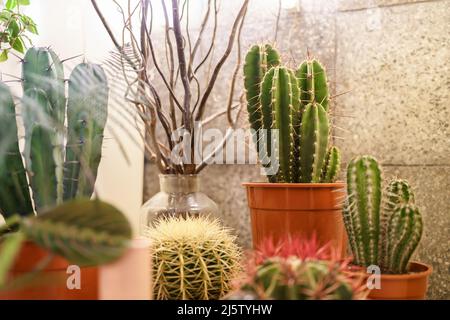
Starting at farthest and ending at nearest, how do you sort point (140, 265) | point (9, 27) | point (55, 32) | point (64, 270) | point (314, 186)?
point (55, 32)
point (9, 27)
point (314, 186)
point (64, 270)
point (140, 265)

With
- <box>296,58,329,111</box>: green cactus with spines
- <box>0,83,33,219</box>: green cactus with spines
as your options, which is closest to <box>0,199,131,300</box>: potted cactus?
<box>0,83,33,219</box>: green cactus with spines

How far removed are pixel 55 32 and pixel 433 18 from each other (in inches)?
42.5

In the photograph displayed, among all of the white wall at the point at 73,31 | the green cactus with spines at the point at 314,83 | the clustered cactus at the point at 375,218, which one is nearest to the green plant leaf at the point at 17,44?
the white wall at the point at 73,31

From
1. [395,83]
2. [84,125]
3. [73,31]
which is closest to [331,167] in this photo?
[395,83]

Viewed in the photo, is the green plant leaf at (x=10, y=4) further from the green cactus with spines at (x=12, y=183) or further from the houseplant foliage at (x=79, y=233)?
the houseplant foliage at (x=79, y=233)

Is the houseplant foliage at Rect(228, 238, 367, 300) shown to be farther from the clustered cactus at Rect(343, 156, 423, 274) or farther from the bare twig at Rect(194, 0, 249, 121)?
the bare twig at Rect(194, 0, 249, 121)

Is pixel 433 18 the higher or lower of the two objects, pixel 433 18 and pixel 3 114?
the higher

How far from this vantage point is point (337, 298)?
0.61 meters

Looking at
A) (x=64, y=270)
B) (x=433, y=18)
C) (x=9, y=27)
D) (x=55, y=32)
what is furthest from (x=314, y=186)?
(x=55, y=32)

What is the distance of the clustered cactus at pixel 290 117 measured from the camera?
1025 mm

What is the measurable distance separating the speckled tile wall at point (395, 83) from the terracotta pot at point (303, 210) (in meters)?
0.31

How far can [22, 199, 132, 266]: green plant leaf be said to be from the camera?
0.43 meters
